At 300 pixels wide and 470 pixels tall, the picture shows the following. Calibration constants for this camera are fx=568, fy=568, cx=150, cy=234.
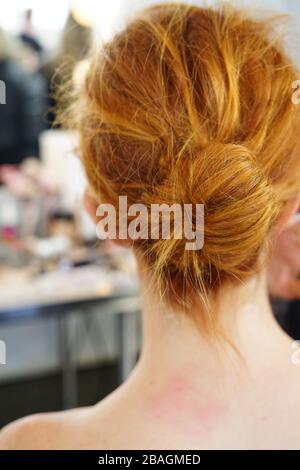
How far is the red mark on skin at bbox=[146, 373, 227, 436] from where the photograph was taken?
1.98 ft

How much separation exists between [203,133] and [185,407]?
0.30 metres

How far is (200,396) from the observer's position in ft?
2.05

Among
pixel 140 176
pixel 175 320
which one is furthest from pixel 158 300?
pixel 140 176

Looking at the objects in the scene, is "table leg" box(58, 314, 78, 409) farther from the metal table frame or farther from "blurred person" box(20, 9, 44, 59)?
"blurred person" box(20, 9, 44, 59)

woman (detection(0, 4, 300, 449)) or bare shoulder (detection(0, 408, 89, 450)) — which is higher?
woman (detection(0, 4, 300, 449))

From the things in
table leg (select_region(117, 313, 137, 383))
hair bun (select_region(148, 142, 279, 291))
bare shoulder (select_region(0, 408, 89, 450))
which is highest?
table leg (select_region(117, 313, 137, 383))

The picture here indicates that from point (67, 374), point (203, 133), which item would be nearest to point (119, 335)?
point (67, 374)

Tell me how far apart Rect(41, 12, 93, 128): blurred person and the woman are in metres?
0.29

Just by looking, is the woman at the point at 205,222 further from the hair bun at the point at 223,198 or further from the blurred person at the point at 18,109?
the blurred person at the point at 18,109

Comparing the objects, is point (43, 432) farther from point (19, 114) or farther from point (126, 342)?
point (19, 114)

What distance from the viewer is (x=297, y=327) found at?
1.02 m

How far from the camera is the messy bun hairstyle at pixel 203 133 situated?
59 centimetres

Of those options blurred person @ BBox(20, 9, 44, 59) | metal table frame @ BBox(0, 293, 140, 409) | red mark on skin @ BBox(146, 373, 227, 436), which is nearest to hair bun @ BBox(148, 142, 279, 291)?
red mark on skin @ BBox(146, 373, 227, 436)

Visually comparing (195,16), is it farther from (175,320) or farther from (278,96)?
(175,320)
